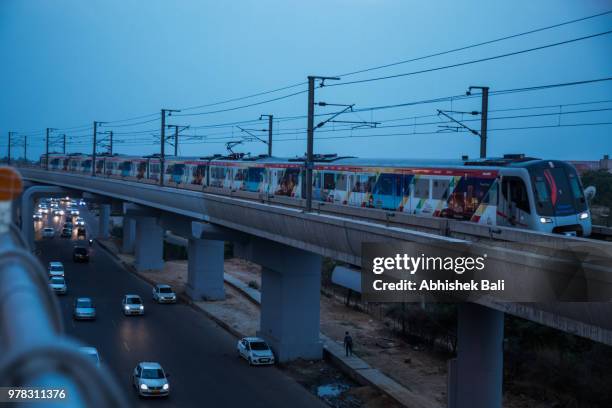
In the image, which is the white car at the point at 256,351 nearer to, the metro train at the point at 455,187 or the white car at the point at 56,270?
the metro train at the point at 455,187

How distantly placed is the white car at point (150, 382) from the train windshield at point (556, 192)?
11.4 metres

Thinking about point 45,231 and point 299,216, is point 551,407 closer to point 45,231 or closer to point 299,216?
point 299,216

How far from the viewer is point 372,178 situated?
81.5 ft

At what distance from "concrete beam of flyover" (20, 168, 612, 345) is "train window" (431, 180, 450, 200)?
223 cm

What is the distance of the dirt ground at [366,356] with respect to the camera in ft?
70.2

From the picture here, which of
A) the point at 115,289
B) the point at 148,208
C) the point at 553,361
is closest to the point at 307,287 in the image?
the point at 553,361

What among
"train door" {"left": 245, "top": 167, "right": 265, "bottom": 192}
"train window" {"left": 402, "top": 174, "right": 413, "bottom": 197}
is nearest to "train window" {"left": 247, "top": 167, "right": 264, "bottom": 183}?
"train door" {"left": 245, "top": 167, "right": 265, "bottom": 192}

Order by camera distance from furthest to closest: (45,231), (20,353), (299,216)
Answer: (45,231) → (299,216) → (20,353)

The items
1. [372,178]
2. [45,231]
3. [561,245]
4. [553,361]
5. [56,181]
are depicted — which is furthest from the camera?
[45,231]

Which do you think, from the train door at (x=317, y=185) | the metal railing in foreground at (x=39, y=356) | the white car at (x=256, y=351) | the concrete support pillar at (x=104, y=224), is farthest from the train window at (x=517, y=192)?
the concrete support pillar at (x=104, y=224)

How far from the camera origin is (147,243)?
164ft

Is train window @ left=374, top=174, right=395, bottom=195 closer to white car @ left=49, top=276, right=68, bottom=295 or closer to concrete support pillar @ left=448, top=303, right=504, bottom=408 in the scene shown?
concrete support pillar @ left=448, top=303, right=504, bottom=408

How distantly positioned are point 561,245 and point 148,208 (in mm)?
36868
